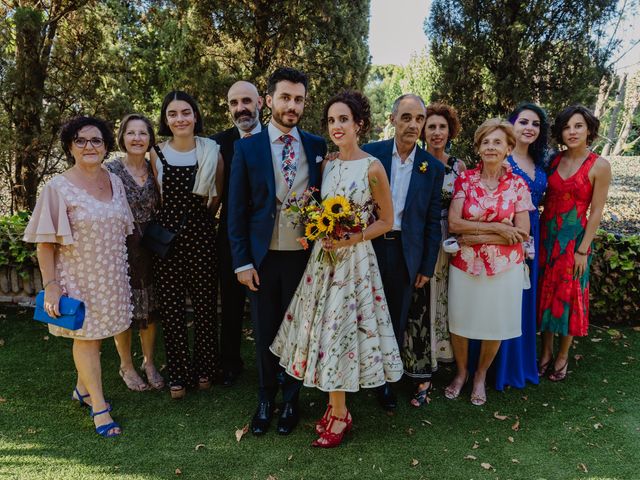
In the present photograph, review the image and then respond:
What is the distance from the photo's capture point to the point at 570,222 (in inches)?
160

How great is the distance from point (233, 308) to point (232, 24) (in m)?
4.87

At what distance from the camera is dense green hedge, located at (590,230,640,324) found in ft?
17.9

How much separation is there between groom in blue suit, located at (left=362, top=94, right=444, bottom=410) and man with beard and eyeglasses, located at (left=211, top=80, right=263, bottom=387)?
3.72 feet

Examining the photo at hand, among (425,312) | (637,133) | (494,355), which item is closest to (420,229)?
(425,312)

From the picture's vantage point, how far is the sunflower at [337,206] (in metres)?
2.86

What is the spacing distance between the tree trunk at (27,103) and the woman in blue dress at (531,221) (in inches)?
227

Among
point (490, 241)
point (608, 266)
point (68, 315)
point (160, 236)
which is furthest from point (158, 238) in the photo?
point (608, 266)

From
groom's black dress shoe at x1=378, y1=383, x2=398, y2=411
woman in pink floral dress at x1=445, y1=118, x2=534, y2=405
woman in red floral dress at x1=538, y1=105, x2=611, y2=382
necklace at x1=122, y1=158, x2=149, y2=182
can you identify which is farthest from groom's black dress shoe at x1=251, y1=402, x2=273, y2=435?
woman in red floral dress at x1=538, y1=105, x2=611, y2=382

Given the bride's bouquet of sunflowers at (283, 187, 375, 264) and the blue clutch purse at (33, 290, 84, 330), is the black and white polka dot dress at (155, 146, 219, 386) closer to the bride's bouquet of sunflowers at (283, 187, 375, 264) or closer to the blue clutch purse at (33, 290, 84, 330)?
the blue clutch purse at (33, 290, 84, 330)

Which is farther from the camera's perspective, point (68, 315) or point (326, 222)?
point (68, 315)

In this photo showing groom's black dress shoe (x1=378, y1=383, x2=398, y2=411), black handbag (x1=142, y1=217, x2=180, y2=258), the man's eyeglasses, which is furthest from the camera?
groom's black dress shoe (x1=378, y1=383, x2=398, y2=411)

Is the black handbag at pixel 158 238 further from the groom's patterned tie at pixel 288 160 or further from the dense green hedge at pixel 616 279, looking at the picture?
the dense green hedge at pixel 616 279

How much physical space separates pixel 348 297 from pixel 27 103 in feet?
17.9

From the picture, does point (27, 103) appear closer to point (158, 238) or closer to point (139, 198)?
point (139, 198)
